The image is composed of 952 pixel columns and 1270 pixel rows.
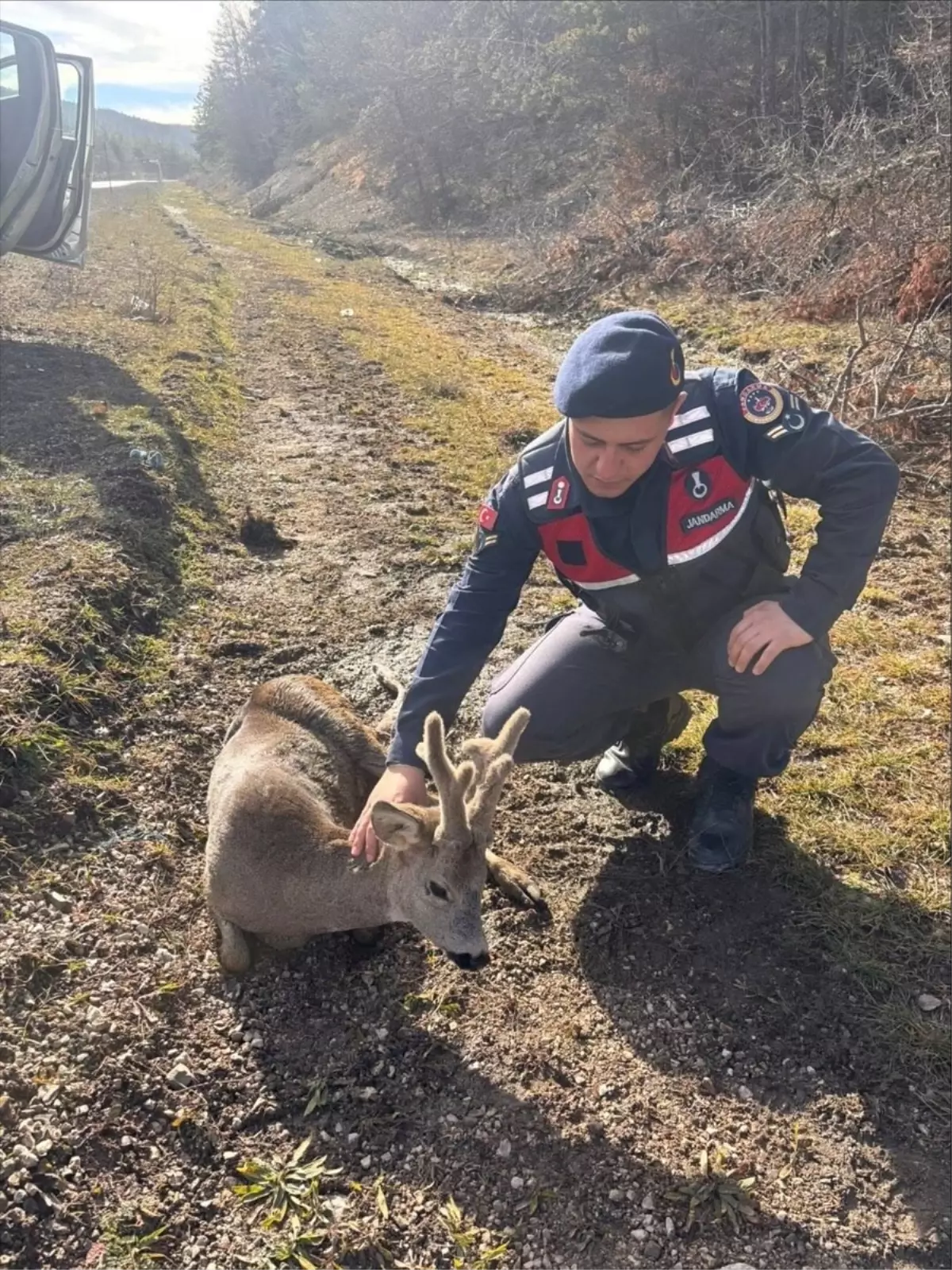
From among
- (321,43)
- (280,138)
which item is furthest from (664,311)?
(280,138)

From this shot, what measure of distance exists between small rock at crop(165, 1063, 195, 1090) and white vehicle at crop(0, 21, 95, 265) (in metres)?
10.8

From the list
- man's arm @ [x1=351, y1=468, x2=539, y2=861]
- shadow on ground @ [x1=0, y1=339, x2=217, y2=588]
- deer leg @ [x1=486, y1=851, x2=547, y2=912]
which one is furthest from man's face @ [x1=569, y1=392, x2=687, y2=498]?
shadow on ground @ [x1=0, y1=339, x2=217, y2=588]

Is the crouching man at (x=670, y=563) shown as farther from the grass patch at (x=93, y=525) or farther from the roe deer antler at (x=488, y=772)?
the grass patch at (x=93, y=525)

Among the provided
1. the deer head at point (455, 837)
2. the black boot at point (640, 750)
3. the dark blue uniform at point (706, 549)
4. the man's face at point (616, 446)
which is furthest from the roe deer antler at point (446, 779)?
the black boot at point (640, 750)

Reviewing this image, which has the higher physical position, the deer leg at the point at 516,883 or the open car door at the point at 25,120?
the open car door at the point at 25,120

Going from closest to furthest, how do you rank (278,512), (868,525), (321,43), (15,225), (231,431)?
(868,525) < (278,512) < (231,431) < (15,225) < (321,43)

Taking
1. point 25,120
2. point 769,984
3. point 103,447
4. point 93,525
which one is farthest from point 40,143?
point 769,984

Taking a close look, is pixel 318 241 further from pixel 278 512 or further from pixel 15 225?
pixel 278 512

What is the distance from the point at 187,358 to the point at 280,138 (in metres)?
53.8

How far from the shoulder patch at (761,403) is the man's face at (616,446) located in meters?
0.28

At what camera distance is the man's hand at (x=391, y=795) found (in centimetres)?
317

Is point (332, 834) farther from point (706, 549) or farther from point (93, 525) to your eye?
point (93, 525)

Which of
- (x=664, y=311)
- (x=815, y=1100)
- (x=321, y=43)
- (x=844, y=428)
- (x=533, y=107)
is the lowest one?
(x=815, y=1100)

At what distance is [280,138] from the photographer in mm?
56656
